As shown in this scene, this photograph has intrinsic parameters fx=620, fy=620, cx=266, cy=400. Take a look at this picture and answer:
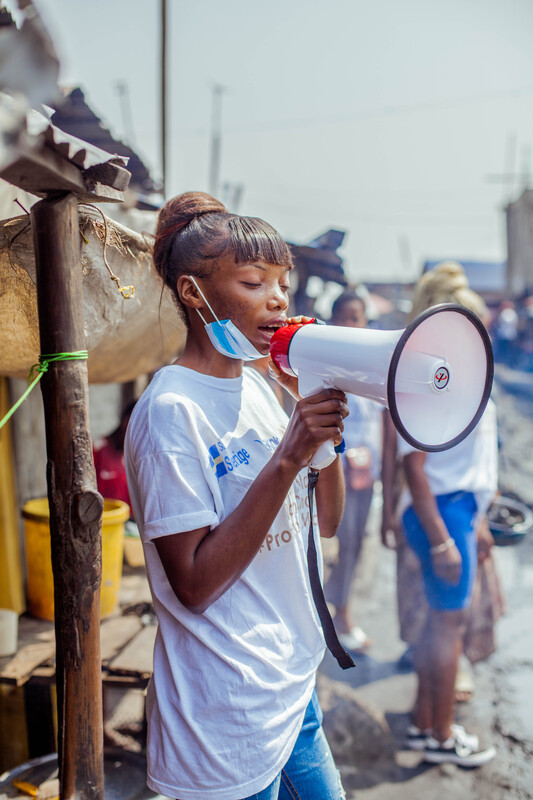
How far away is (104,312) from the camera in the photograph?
1.96 metres

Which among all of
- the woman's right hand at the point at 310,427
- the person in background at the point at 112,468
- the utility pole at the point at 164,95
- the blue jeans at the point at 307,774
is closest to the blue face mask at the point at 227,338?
the woman's right hand at the point at 310,427

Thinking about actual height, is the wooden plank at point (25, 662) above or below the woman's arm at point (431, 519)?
below

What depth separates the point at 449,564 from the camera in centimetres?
285

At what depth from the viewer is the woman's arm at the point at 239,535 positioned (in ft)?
4.05

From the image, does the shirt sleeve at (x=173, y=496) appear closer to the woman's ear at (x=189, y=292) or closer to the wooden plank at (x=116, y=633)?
the woman's ear at (x=189, y=292)

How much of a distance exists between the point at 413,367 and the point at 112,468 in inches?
109

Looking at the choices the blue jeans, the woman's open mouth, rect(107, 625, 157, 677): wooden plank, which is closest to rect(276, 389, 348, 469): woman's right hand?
the woman's open mouth

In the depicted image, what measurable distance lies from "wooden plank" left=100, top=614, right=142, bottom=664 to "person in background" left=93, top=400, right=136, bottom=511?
1.10 m

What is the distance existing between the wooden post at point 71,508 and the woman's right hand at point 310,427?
1.52 ft

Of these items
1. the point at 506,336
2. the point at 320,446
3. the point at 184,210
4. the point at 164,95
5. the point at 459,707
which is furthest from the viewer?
the point at 506,336

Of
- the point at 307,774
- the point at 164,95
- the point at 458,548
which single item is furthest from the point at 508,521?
the point at 164,95

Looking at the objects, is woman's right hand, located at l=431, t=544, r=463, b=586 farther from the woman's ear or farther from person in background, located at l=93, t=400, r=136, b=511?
the woman's ear

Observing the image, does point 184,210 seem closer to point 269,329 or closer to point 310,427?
point 269,329

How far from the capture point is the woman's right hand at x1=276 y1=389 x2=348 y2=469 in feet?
4.12
